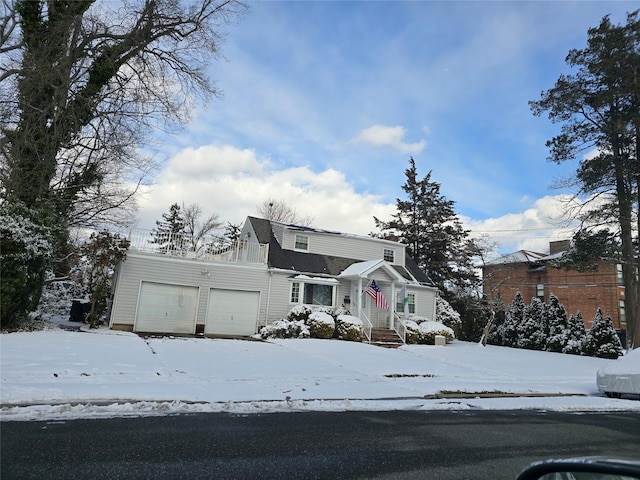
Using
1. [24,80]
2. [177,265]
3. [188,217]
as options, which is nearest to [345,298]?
[177,265]

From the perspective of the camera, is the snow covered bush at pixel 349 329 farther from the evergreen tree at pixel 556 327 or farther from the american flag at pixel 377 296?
the evergreen tree at pixel 556 327

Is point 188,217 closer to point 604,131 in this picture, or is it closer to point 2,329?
point 2,329

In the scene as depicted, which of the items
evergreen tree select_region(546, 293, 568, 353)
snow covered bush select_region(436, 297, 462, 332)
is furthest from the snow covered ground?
snow covered bush select_region(436, 297, 462, 332)

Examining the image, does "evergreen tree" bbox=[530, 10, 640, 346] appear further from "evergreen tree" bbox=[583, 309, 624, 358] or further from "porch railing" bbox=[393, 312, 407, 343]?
"porch railing" bbox=[393, 312, 407, 343]

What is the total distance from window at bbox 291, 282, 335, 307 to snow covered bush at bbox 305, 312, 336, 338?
Result: 2.26 meters

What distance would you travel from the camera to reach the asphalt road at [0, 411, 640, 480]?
4.04 metres

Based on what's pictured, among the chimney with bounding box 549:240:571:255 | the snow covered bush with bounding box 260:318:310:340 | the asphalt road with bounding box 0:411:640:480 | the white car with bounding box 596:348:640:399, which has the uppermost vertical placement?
the chimney with bounding box 549:240:571:255

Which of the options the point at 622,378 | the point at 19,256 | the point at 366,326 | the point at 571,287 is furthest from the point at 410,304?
the point at 571,287

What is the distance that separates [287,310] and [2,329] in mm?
11759

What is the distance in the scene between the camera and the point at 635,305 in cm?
2014

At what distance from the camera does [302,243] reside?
24438 millimetres

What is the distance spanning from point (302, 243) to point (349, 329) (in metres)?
6.89

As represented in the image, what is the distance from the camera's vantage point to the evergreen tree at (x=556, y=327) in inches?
898

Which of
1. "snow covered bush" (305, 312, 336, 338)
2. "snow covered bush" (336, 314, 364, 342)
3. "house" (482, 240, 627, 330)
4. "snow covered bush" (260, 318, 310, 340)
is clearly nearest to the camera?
"snow covered bush" (260, 318, 310, 340)
